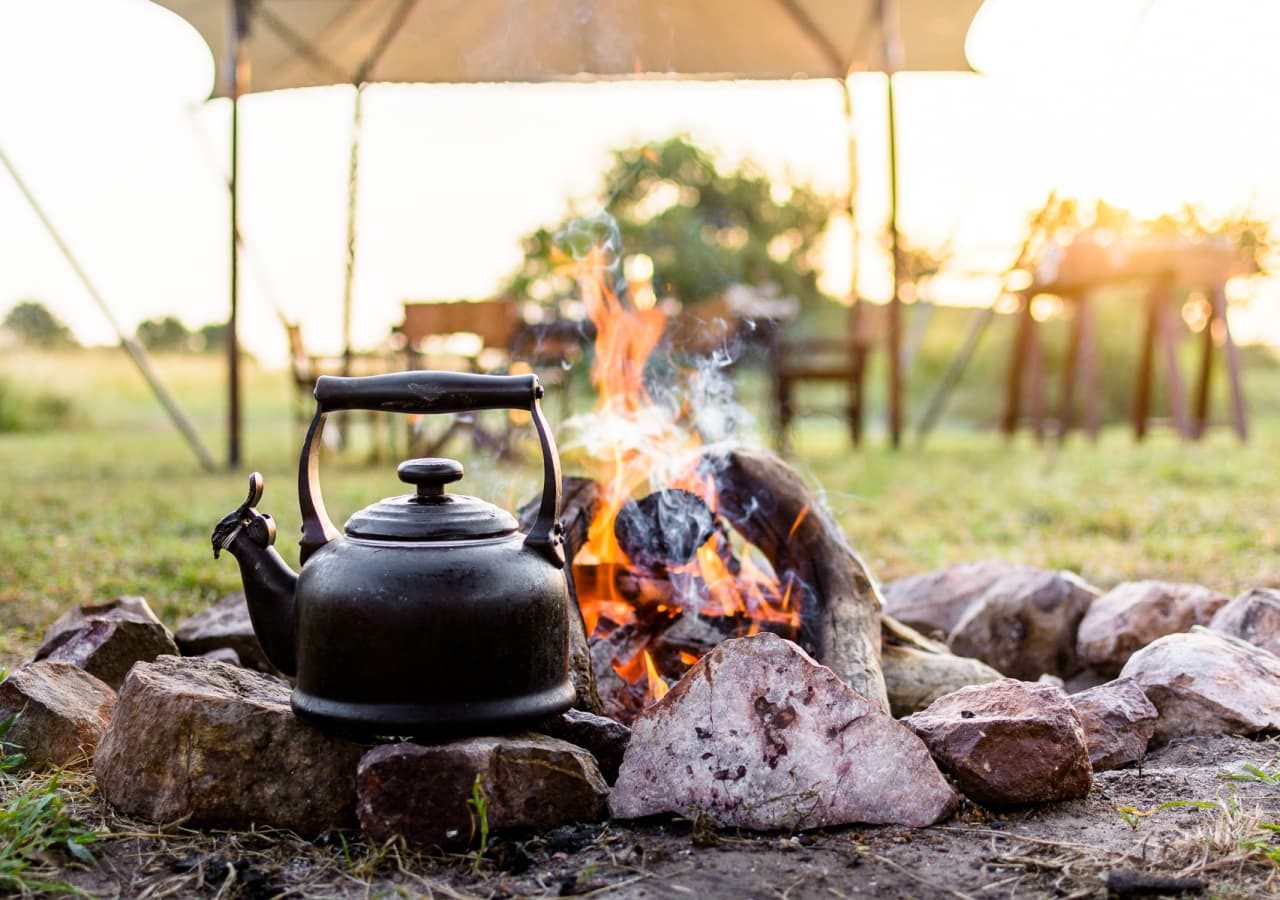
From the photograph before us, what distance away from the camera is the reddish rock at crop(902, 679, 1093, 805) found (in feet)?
6.56

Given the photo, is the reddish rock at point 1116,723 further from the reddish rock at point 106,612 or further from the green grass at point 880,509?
the reddish rock at point 106,612

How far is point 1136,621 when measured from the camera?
305 centimetres

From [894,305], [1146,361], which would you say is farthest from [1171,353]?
[894,305]

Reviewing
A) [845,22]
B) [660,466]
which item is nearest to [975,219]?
[845,22]

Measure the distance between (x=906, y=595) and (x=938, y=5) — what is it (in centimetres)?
603

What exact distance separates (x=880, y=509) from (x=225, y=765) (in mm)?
4477

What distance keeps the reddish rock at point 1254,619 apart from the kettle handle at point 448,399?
1.95 metres

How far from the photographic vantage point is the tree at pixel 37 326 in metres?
18.8

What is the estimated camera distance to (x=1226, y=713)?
2.42m

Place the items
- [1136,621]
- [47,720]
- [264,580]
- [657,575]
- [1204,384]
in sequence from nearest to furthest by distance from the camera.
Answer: [264,580] < [47,720] < [657,575] < [1136,621] < [1204,384]

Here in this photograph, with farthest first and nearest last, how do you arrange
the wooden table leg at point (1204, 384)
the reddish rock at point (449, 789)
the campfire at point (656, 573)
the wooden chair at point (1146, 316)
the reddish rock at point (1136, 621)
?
the wooden table leg at point (1204, 384), the wooden chair at point (1146, 316), the reddish rock at point (1136, 621), the campfire at point (656, 573), the reddish rock at point (449, 789)

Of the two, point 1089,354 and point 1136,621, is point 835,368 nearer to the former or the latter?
point 1089,354

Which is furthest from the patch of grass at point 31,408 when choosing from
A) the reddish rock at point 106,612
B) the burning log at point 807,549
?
the burning log at point 807,549

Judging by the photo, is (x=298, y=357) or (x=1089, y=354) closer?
(x=298, y=357)
